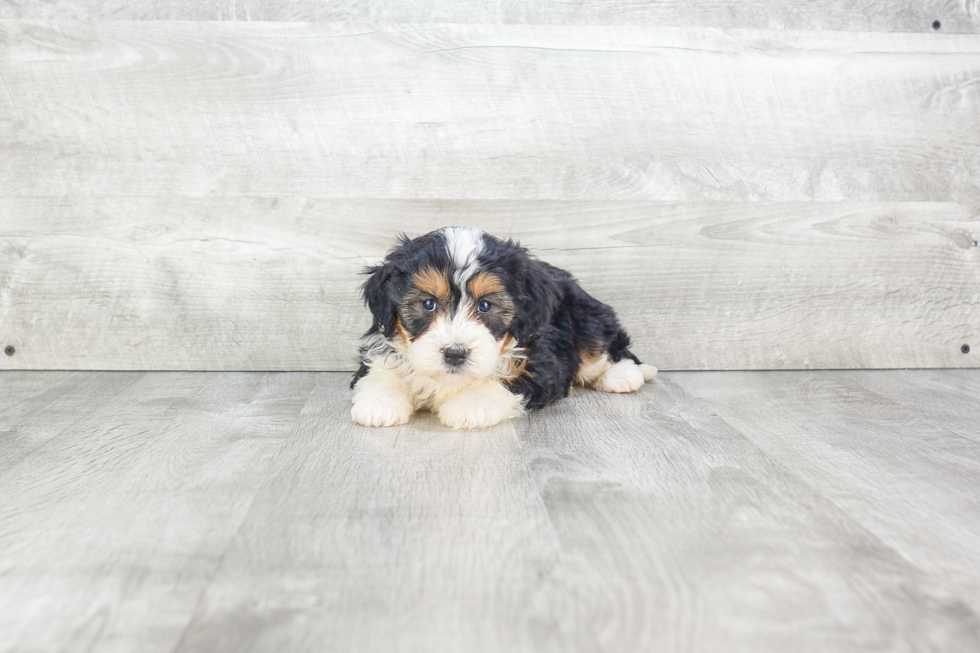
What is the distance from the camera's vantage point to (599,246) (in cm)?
295

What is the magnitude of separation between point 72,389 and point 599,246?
1.95 m

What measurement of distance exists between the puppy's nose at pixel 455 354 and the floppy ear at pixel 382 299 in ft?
0.85

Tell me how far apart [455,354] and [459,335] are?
58 millimetres

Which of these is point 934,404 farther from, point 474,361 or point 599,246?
point 474,361

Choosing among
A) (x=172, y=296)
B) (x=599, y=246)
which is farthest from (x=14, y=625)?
(x=599, y=246)

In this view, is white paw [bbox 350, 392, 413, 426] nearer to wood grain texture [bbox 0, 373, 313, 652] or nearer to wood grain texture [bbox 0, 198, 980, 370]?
wood grain texture [bbox 0, 373, 313, 652]

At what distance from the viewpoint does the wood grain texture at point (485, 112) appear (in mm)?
2783

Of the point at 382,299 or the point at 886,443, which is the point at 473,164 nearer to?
the point at 382,299

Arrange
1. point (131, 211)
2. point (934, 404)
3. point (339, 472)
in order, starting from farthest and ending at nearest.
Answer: point (131, 211) < point (934, 404) < point (339, 472)

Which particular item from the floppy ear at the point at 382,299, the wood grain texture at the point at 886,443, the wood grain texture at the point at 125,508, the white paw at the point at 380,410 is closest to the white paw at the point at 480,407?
the white paw at the point at 380,410

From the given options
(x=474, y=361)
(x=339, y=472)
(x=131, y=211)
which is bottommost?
(x=339, y=472)

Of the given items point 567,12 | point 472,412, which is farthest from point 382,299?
point 567,12

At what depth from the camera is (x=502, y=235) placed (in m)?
2.92

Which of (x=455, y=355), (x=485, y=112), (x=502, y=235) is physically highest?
(x=485, y=112)
